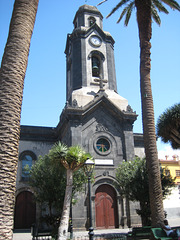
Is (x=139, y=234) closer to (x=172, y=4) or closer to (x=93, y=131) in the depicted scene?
(x=93, y=131)

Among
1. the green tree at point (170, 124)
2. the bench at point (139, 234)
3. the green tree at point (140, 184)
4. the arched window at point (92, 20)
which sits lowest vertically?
the bench at point (139, 234)

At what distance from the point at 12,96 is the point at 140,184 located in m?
12.4

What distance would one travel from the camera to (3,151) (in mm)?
6309

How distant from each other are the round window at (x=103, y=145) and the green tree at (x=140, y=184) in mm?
5348

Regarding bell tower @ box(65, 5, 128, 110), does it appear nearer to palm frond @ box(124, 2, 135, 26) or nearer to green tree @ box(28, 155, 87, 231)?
palm frond @ box(124, 2, 135, 26)

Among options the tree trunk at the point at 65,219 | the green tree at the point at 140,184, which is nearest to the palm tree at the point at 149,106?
the green tree at the point at 140,184

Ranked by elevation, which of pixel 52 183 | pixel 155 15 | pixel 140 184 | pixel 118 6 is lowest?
pixel 140 184

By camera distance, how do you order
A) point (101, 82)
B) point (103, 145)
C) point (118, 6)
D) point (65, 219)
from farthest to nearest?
point (101, 82)
point (103, 145)
point (118, 6)
point (65, 219)

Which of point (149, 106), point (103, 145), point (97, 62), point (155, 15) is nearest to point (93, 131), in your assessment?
point (103, 145)

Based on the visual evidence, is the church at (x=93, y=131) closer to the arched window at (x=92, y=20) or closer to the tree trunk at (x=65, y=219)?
the arched window at (x=92, y=20)

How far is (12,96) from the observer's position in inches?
273

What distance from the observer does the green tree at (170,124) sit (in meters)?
19.9

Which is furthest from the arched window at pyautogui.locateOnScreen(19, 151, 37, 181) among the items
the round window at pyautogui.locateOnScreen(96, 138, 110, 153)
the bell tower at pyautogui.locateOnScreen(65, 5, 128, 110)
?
the round window at pyautogui.locateOnScreen(96, 138, 110, 153)

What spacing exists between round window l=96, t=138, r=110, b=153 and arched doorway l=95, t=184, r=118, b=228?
3354mm
